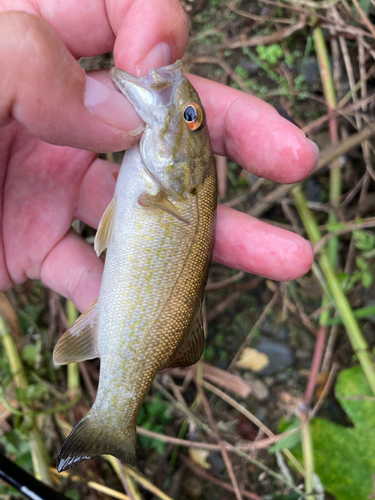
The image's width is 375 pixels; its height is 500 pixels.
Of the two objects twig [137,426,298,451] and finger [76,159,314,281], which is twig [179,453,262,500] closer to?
twig [137,426,298,451]

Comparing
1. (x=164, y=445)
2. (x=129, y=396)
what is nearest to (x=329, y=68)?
(x=129, y=396)

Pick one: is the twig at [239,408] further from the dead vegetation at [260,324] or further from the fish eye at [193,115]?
the fish eye at [193,115]

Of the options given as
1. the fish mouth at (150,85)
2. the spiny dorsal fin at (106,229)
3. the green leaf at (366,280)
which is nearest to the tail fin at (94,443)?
the spiny dorsal fin at (106,229)

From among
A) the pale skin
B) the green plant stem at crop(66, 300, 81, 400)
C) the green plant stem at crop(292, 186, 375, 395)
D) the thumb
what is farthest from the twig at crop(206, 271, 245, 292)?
the thumb

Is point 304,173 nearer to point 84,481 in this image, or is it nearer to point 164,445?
point 164,445

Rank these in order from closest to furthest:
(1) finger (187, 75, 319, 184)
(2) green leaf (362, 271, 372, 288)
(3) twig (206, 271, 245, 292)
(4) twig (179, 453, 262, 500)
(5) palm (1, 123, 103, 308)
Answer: (1) finger (187, 75, 319, 184) → (5) palm (1, 123, 103, 308) → (2) green leaf (362, 271, 372, 288) → (4) twig (179, 453, 262, 500) → (3) twig (206, 271, 245, 292)
